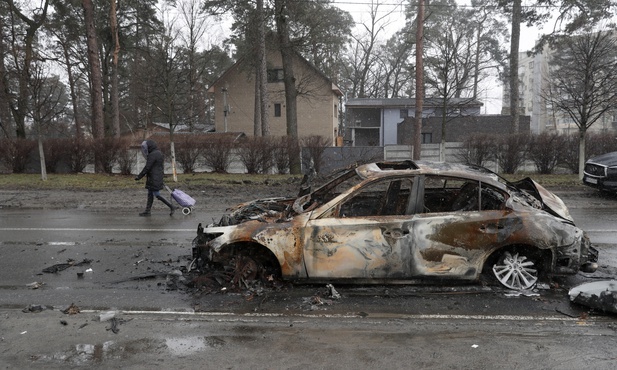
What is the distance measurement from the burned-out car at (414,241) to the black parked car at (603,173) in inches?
341

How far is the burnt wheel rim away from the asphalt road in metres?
0.15

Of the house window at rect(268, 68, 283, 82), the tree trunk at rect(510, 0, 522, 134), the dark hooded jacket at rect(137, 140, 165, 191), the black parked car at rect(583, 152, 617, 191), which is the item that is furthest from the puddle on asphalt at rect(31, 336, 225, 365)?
the house window at rect(268, 68, 283, 82)

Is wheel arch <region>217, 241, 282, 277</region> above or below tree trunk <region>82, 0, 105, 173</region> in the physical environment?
below

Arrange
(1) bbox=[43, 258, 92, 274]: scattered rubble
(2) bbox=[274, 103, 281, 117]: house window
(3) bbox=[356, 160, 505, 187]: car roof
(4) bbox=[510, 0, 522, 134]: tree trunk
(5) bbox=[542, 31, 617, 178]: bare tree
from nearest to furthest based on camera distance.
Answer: (3) bbox=[356, 160, 505, 187]: car roof
(1) bbox=[43, 258, 92, 274]: scattered rubble
(5) bbox=[542, 31, 617, 178]: bare tree
(4) bbox=[510, 0, 522, 134]: tree trunk
(2) bbox=[274, 103, 281, 117]: house window

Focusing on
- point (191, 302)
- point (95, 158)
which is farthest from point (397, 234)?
point (95, 158)

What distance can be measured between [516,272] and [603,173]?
951 centimetres

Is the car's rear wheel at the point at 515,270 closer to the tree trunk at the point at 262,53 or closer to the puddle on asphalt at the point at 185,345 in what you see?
the puddle on asphalt at the point at 185,345

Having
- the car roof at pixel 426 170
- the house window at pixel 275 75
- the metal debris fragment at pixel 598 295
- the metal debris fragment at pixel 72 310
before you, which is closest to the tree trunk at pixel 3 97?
the house window at pixel 275 75

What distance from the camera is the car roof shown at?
5.25 m

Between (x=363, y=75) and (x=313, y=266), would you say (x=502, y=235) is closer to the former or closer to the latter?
(x=313, y=266)

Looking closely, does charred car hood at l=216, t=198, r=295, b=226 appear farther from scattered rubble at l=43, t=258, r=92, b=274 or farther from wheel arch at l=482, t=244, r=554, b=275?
wheel arch at l=482, t=244, r=554, b=275

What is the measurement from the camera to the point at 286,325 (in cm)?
428

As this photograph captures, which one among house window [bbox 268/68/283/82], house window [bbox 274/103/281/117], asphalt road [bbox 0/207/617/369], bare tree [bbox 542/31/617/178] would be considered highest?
house window [bbox 268/68/283/82]

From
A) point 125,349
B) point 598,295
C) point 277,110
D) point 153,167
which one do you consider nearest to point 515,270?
point 598,295
